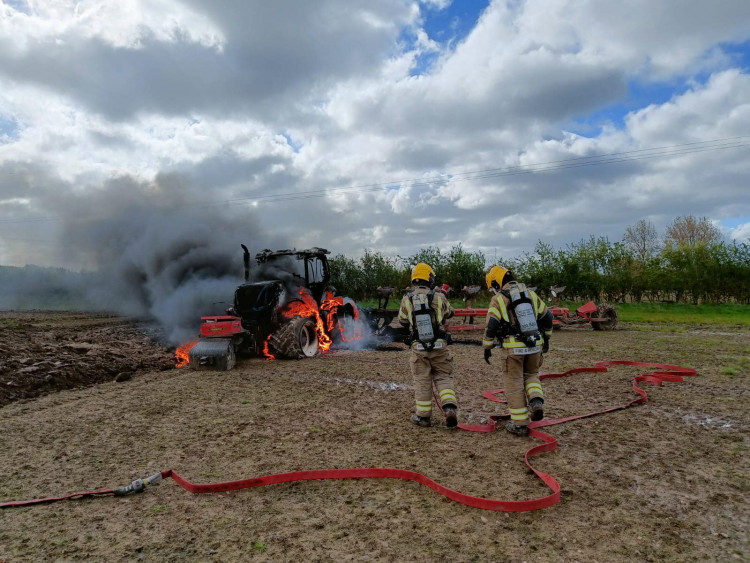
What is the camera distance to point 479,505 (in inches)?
136

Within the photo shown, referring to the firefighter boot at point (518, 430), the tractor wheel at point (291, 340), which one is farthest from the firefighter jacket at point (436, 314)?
the tractor wheel at point (291, 340)

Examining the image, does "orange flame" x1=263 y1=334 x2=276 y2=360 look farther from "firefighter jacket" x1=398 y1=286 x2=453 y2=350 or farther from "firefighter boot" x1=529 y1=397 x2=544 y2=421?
"firefighter boot" x1=529 y1=397 x2=544 y2=421

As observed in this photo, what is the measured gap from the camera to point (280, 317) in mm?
10266

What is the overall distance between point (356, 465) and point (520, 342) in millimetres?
2287

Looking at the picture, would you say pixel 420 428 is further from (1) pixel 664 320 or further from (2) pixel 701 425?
(1) pixel 664 320

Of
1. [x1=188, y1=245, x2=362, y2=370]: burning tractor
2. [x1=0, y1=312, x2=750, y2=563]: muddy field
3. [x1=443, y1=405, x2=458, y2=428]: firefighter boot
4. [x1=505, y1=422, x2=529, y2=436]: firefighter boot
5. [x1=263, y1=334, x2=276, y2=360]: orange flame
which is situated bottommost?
[x1=0, y1=312, x2=750, y2=563]: muddy field

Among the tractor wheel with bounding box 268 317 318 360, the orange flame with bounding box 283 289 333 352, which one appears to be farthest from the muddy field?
the orange flame with bounding box 283 289 333 352

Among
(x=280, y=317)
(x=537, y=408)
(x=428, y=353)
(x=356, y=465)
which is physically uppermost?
(x=280, y=317)

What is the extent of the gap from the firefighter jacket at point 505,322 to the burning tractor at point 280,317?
17.8 ft

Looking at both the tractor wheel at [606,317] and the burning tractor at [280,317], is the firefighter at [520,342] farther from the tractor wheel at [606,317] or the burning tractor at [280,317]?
the tractor wheel at [606,317]

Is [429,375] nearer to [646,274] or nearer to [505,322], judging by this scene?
[505,322]

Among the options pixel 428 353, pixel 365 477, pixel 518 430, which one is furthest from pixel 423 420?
pixel 365 477

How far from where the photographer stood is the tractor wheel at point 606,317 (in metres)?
16.9

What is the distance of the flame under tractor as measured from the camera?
926 centimetres
